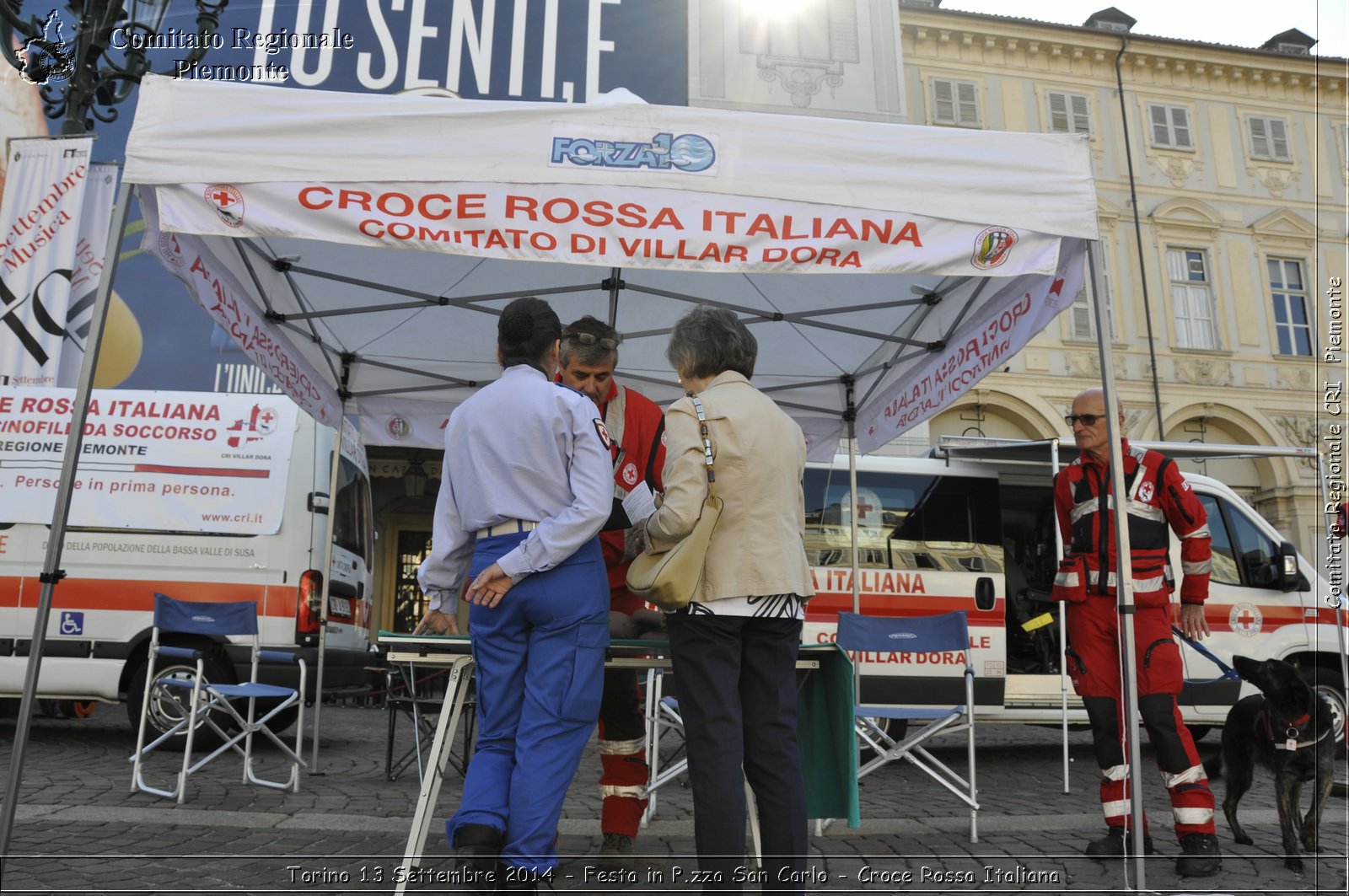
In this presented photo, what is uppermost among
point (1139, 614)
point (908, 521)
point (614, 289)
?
point (614, 289)

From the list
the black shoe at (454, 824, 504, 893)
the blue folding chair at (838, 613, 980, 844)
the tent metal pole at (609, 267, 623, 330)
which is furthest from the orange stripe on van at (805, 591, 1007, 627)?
the black shoe at (454, 824, 504, 893)

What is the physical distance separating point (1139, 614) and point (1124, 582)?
62 cm

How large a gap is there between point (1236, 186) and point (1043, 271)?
872 inches

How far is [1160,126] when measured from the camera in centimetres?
2181

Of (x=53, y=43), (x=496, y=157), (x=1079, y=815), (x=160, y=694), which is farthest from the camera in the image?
(x=53, y=43)

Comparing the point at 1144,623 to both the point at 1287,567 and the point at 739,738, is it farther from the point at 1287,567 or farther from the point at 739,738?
the point at 1287,567

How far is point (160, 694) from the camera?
6871 mm

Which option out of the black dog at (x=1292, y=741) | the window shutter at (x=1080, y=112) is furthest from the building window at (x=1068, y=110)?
the black dog at (x=1292, y=741)

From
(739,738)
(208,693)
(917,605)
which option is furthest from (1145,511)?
(208,693)

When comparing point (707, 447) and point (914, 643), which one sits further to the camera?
point (914, 643)

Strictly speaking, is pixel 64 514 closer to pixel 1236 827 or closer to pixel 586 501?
pixel 586 501

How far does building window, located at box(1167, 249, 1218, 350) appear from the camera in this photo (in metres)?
20.9

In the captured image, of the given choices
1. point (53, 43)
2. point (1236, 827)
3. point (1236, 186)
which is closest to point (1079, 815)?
point (1236, 827)

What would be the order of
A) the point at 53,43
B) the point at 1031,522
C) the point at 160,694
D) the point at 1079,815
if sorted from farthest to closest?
the point at 53,43 → the point at 1031,522 → the point at 160,694 → the point at 1079,815
